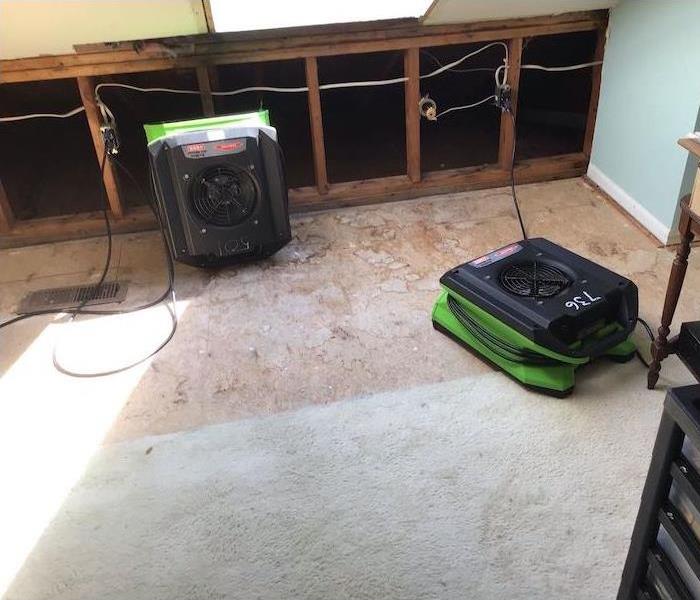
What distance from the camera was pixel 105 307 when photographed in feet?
7.42

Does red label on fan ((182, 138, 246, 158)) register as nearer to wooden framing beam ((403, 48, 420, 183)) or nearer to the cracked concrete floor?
the cracked concrete floor

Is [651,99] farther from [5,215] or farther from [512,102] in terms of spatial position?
[5,215]

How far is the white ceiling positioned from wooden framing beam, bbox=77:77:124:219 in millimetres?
1214

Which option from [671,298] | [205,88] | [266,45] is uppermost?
[266,45]

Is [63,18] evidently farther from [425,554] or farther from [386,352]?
[425,554]

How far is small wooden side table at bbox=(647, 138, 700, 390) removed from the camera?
1455mm

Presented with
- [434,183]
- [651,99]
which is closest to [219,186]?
[434,183]

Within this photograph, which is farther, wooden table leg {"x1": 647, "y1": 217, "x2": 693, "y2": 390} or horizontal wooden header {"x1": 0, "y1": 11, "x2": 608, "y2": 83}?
horizontal wooden header {"x1": 0, "y1": 11, "x2": 608, "y2": 83}

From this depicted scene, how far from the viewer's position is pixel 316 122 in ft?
8.55

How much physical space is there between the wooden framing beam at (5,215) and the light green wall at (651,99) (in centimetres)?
231

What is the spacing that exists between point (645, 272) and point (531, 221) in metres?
0.49

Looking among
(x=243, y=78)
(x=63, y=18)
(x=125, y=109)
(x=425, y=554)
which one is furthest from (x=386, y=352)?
(x=125, y=109)

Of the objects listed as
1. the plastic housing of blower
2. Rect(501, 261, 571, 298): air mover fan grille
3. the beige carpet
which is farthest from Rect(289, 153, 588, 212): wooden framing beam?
the beige carpet

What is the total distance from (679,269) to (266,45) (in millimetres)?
1581
